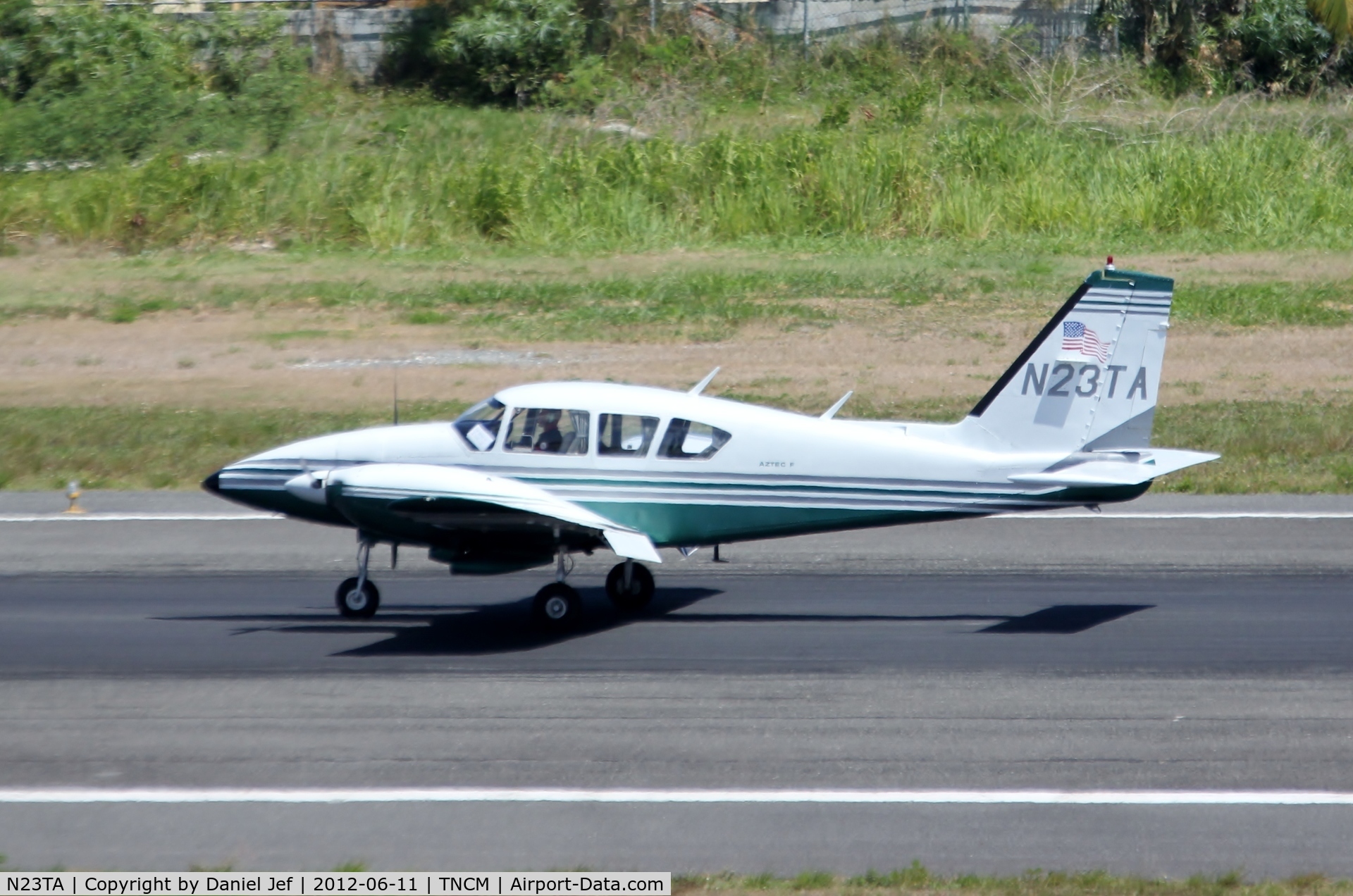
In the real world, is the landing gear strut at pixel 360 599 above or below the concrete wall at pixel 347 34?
below

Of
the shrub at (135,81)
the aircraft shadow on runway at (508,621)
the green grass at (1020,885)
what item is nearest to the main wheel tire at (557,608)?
the aircraft shadow on runway at (508,621)

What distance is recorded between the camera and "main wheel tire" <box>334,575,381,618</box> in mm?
12086

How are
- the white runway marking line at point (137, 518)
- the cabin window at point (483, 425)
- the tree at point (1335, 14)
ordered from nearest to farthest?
the cabin window at point (483, 425)
the white runway marking line at point (137, 518)
the tree at point (1335, 14)

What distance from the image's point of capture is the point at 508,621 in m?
12.2

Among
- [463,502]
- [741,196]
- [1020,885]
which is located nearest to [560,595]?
[463,502]

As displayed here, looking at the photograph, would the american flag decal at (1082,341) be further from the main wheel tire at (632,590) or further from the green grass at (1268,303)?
the green grass at (1268,303)

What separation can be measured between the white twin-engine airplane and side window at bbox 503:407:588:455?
12mm

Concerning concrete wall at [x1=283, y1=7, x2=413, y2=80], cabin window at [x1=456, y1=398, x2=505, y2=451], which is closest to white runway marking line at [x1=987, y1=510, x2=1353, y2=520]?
cabin window at [x1=456, y1=398, x2=505, y2=451]

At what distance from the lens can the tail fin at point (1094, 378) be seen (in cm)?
1142

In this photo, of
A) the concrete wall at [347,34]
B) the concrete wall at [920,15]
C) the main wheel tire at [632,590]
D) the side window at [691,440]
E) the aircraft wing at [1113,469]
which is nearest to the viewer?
the aircraft wing at [1113,469]

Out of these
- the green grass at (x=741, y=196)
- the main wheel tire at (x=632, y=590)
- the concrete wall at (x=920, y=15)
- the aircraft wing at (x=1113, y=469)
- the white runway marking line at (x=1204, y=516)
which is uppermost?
the concrete wall at (x=920, y=15)

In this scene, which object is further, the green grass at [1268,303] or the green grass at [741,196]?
the green grass at [741,196]

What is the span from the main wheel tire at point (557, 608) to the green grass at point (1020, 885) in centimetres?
439

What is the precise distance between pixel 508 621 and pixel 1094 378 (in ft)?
15.8
